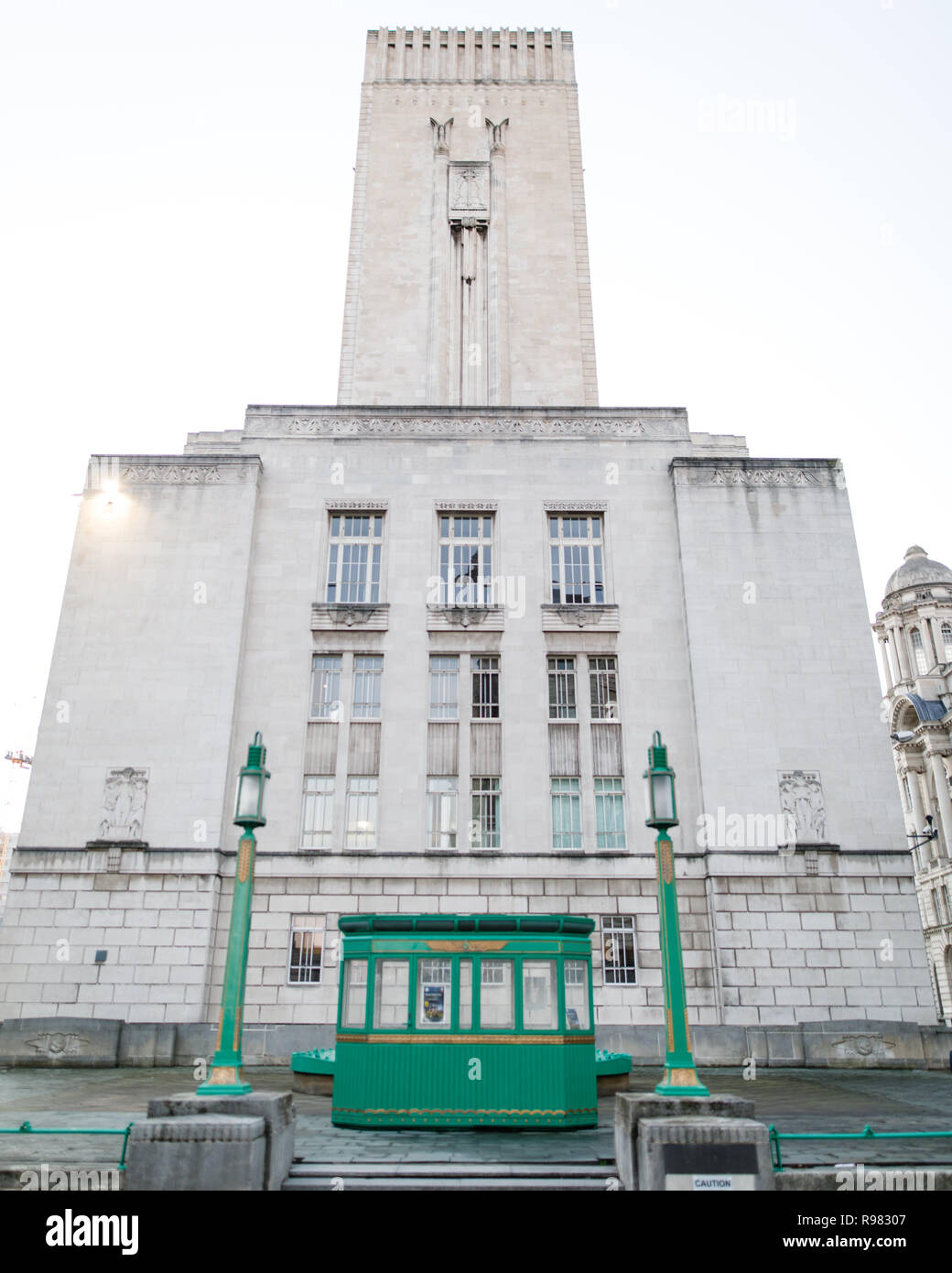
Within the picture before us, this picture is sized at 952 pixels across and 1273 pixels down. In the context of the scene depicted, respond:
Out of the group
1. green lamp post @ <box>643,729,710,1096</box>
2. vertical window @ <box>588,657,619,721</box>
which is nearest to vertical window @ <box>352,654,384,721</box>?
vertical window @ <box>588,657,619,721</box>

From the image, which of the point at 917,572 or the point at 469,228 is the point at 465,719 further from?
the point at 917,572

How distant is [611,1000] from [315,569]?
15.8 m

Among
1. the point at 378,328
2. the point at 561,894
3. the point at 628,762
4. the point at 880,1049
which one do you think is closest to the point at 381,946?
the point at 561,894

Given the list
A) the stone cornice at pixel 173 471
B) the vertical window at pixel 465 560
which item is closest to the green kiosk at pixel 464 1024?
the vertical window at pixel 465 560

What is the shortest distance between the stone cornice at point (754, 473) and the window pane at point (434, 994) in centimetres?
2123

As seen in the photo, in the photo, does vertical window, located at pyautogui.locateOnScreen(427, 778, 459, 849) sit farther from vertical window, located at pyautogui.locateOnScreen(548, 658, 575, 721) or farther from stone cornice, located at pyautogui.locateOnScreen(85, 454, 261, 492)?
stone cornice, located at pyautogui.locateOnScreen(85, 454, 261, 492)

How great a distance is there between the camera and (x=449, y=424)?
31.2 m

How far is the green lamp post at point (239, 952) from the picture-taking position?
962 centimetres

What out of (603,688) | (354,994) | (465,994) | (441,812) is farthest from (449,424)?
(465,994)

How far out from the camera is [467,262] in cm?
4100

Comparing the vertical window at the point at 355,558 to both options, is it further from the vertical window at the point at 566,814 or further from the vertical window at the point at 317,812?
the vertical window at the point at 566,814

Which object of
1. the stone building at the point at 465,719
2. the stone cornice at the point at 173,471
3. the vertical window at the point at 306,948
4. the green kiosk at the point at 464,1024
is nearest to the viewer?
the green kiosk at the point at 464,1024

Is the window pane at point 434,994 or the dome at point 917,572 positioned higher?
the dome at point 917,572

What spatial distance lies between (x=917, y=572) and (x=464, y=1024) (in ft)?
278
